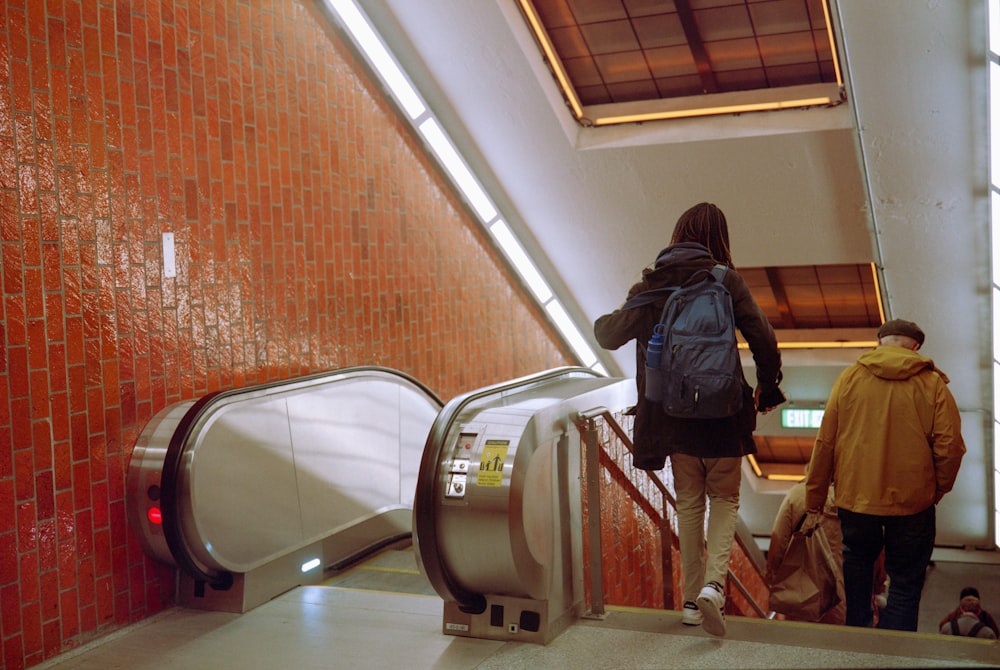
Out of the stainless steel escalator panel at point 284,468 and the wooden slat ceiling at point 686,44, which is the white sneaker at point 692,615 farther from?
the wooden slat ceiling at point 686,44

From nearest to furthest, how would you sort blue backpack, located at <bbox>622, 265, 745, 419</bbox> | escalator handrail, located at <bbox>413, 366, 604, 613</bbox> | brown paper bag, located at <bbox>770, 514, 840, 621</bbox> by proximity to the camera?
blue backpack, located at <bbox>622, 265, 745, 419</bbox>, escalator handrail, located at <bbox>413, 366, 604, 613</bbox>, brown paper bag, located at <bbox>770, 514, 840, 621</bbox>

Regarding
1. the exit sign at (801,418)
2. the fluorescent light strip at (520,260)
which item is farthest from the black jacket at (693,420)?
the exit sign at (801,418)

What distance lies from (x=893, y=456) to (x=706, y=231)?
1.31 meters

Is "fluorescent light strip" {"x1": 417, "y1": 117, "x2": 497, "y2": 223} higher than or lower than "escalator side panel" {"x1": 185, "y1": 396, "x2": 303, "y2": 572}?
higher

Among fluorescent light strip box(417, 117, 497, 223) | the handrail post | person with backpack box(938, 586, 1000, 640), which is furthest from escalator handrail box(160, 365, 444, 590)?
person with backpack box(938, 586, 1000, 640)

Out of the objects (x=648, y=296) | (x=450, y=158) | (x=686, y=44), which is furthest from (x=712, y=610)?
(x=450, y=158)

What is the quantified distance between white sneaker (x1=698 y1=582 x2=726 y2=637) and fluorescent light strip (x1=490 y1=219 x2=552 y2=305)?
5.32 m

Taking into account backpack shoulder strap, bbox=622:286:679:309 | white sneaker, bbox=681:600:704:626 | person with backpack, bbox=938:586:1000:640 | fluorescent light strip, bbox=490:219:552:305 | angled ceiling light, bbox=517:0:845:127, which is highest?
angled ceiling light, bbox=517:0:845:127

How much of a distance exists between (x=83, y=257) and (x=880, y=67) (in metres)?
4.56

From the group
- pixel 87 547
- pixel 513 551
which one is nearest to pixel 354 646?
pixel 513 551

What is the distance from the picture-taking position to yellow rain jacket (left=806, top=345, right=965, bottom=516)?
4195 millimetres

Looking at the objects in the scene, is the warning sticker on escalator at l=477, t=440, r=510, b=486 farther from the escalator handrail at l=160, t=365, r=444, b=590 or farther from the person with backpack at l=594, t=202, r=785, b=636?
the escalator handrail at l=160, t=365, r=444, b=590

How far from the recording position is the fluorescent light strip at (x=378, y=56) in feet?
21.7

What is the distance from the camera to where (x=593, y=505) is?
4.35 meters
